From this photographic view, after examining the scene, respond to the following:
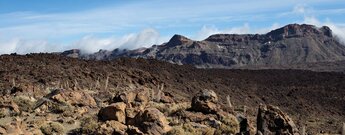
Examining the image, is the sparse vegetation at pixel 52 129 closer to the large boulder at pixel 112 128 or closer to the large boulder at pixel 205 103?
the large boulder at pixel 112 128

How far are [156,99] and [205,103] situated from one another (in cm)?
720

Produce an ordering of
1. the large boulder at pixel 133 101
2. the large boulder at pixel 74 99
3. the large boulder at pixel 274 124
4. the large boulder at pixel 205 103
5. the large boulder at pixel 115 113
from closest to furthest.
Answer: the large boulder at pixel 274 124, the large boulder at pixel 115 113, the large boulder at pixel 133 101, the large boulder at pixel 205 103, the large boulder at pixel 74 99

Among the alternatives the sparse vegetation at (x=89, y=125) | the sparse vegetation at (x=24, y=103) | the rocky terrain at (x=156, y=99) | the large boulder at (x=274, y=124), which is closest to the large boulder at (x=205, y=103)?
the rocky terrain at (x=156, y=99)

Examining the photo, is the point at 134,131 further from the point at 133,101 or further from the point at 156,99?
the point at 156,99

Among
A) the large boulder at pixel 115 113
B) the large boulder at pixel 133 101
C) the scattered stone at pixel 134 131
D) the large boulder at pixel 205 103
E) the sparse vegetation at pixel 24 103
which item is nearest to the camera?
the scattered stone at pixel 134 131

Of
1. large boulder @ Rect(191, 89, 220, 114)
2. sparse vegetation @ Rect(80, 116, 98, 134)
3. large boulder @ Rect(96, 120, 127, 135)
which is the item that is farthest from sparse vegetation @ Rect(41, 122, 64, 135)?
large boulder @ Rect(191, 89, 220, 114)

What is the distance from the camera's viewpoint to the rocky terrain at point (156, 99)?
672 inches

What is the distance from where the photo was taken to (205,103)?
20.0 meters

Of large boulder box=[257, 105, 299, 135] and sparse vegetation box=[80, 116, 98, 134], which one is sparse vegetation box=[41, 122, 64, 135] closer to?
sparse vegetation box=[80, 116, 98, 134]

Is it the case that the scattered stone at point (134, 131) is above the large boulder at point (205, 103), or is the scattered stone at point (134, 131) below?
below

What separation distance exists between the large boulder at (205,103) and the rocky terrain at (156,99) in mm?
38

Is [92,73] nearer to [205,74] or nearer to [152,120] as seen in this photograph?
[205,74]

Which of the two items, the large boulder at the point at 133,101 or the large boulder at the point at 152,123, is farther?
the large boulder at the point at 133,101

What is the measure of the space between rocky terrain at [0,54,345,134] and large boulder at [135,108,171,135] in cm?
3
